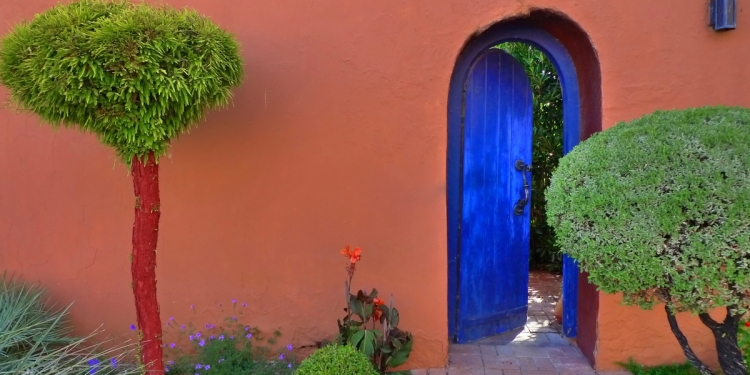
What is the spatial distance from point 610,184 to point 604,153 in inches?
8.2

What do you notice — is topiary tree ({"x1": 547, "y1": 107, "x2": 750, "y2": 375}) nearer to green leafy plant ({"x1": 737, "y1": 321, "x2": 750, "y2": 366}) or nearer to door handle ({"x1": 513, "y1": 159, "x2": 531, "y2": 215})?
green leafy plant ({"x1": 737, "y1": 321, "x2": 750, "y2": 366})

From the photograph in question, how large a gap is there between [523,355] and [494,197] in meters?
1.24

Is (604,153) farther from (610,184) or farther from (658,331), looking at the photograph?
(658,331)

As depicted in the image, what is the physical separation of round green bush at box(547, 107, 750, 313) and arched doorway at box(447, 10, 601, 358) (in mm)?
1307

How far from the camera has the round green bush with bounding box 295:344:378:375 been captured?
2.97 m

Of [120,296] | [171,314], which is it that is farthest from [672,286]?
[120,296]

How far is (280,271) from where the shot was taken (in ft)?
12.5

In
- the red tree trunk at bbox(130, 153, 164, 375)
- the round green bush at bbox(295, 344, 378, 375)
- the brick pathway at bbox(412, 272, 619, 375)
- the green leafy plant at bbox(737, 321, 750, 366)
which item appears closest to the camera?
the red tree trunk at bbox(130, 153, 164, 375)

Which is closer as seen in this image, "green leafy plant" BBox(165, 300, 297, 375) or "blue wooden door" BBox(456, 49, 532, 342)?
"green leafy plant" BBox(165, 300, 297, 375)

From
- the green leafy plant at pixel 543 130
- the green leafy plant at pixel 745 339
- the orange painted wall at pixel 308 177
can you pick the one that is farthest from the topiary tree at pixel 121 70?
the green leafy plant at pixel 543 130

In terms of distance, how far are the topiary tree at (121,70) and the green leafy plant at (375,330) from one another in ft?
4.64

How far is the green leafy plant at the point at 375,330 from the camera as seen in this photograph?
3.37m

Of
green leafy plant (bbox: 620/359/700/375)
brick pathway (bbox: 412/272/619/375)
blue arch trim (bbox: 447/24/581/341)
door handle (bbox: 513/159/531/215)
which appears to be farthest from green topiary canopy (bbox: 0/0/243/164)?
green leafy plant (bbox: 620/359/700/375)

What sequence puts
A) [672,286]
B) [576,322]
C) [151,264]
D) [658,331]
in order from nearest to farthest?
[672,286]
[151,264]
[658,331]
[576,322]
